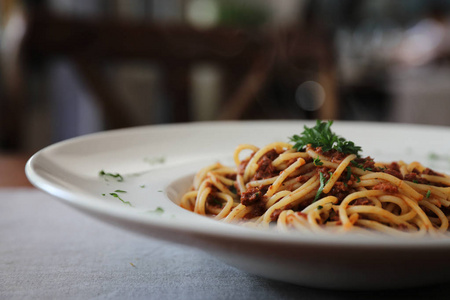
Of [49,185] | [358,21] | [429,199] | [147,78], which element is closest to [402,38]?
[358,21]

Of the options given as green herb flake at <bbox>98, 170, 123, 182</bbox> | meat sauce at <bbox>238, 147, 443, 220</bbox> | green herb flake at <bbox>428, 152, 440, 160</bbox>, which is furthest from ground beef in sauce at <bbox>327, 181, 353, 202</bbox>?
green herb flake at <bbox>428, 152, 440, 160</bbox>

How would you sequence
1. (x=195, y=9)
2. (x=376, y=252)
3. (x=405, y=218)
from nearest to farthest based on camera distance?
(x=376, y=252), (x=405, y=218), (x=195, y=9)

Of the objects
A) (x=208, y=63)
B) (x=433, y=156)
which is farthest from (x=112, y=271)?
(x=208, y=63)

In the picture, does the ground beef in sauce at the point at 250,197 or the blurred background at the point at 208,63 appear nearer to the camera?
the ground beef in sauce at the point at 250,197

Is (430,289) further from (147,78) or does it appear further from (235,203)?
(147,78)

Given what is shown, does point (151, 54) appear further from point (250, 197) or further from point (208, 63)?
point (250, 197)

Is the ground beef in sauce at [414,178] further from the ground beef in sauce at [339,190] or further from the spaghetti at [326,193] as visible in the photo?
the ground beef in sauce at [339,190]

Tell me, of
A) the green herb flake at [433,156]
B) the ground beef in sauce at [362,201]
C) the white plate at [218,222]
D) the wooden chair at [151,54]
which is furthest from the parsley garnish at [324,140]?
the wooden chair at [151,54]
